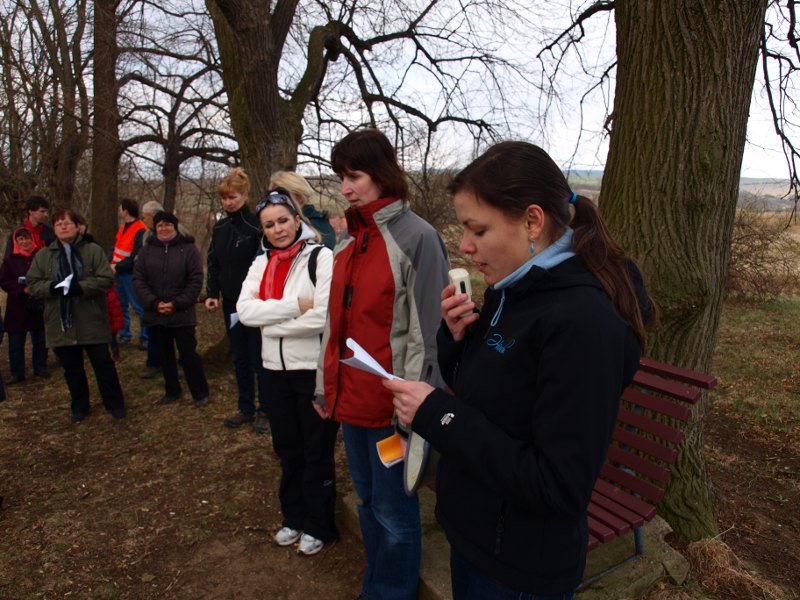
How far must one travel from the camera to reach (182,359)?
515 cm

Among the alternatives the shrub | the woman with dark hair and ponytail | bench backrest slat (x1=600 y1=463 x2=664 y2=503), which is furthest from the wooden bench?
the shrub

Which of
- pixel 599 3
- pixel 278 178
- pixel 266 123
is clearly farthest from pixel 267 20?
pixel 599 3

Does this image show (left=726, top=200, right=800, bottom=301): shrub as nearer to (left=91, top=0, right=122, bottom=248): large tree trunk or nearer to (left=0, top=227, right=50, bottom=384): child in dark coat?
(left=91, top=0, right=122, bottom=248): large tree trunk

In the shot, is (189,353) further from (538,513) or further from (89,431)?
(538,513)

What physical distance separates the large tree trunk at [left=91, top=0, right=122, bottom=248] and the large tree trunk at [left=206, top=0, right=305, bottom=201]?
90.2 inches

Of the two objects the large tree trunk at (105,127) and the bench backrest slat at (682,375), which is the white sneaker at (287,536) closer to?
the bench backrest slat at (682,375)

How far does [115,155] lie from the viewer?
31.3 feet

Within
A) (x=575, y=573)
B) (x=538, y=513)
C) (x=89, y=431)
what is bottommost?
(x=89, y=431)

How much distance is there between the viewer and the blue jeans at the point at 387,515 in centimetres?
228

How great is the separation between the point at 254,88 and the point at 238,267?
2226mm

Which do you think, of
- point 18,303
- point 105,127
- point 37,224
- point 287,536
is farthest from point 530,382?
point 105,127

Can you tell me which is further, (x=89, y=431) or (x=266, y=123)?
(x=266, y=123)

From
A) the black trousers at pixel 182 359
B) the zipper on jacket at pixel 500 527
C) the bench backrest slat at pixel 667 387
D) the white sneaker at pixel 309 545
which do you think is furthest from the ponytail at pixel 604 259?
the black trousers at pixel 182 359

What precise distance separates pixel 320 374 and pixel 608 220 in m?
1.75
